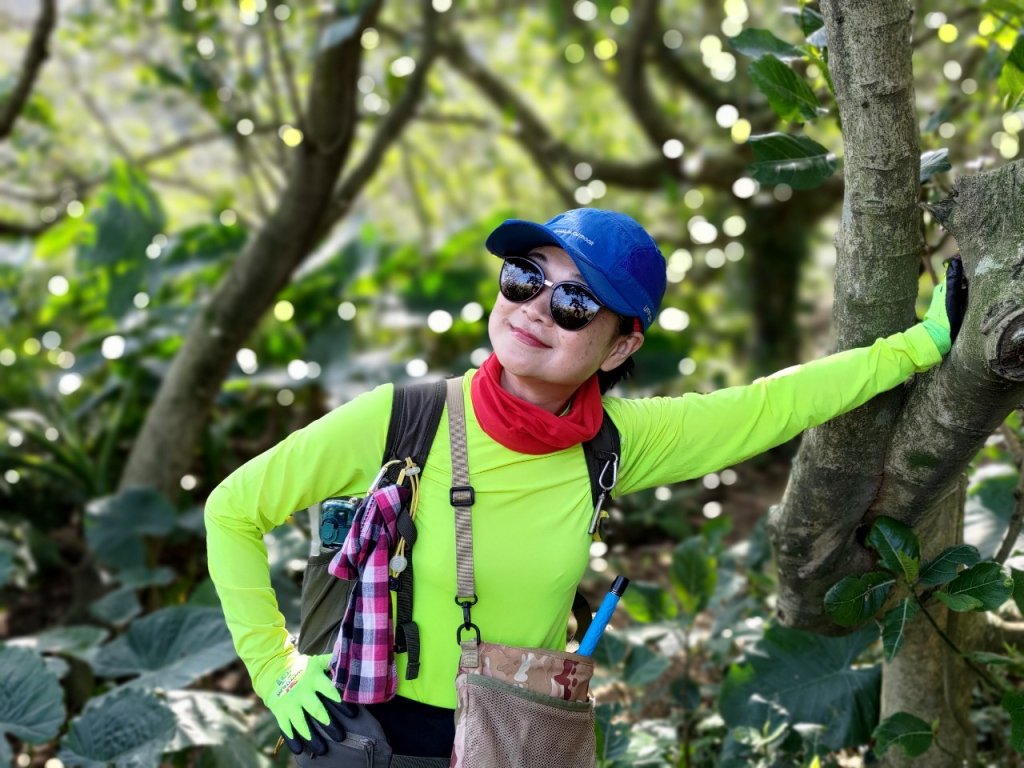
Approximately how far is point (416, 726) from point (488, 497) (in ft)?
1.25

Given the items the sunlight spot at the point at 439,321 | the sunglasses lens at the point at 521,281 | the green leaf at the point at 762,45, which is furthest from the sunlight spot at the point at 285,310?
the sunglasses lens at the point at 521,281

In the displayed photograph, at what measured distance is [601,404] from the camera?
65.4 inches

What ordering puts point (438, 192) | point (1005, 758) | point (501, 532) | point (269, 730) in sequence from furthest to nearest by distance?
point (438, 192), point (269, 730), point (1005, 758), point (501, 532)

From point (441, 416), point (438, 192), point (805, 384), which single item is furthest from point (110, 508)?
point (438, 192)

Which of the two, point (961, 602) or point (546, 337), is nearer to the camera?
point (546, 337)

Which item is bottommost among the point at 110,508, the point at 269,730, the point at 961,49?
the point at 269,730

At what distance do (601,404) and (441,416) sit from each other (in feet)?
0.83

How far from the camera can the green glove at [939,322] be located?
1.60 meters

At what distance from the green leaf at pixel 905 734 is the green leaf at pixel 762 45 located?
1226mm

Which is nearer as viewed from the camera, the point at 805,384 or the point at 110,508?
the point at 805,384

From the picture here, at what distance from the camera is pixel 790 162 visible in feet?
6.18

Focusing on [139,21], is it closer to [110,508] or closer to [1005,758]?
[110,508]

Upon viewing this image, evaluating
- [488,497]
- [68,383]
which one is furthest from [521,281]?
[68,383]

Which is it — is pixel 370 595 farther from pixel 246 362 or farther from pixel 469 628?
pixel 246 362
